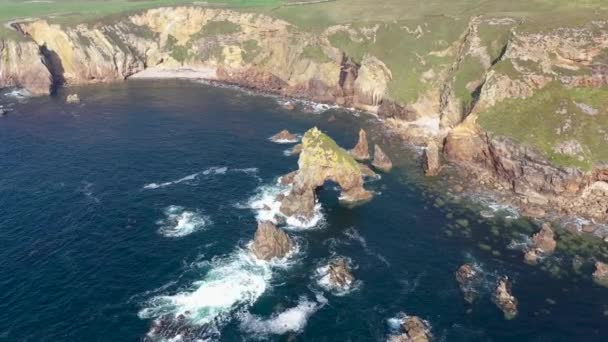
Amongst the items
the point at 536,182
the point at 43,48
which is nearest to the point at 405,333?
the point at 536,182

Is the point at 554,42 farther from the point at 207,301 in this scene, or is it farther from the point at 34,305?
the point at 34,305

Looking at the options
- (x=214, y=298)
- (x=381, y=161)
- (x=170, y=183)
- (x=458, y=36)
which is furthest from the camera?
(x=458, y=36)

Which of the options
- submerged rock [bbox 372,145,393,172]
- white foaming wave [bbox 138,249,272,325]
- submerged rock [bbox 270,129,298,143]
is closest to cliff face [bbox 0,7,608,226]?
submerged rock [bbox 372,145,393,172]

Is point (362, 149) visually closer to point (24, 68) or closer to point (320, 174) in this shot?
point (320, 174)

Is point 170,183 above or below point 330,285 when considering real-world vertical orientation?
above

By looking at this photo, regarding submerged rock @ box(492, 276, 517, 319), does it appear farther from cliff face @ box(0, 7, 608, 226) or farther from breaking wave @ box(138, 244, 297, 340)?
cliff face @ box(0, 7, 608, 226)

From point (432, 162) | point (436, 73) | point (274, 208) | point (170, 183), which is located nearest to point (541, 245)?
point (432, 162)
